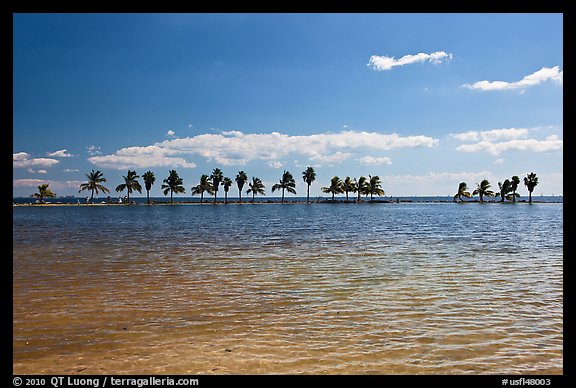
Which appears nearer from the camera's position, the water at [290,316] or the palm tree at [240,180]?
the water at [290,316]

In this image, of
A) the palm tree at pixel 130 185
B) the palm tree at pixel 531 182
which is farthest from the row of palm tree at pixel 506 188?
the palm tree at pixel 130 185

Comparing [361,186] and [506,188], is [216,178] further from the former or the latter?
[506,188]

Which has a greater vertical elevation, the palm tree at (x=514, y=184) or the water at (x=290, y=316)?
the palm tree at (x=514, y=184)

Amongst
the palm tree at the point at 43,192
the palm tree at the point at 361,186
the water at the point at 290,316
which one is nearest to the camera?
the water at the point at 290,316

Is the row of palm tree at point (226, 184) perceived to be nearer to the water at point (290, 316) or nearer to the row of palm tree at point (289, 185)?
the row of palm tree at point (289, 185)

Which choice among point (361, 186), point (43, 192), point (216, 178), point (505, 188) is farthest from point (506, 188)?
point (43, 192)

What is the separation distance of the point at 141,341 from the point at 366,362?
439 centimetres

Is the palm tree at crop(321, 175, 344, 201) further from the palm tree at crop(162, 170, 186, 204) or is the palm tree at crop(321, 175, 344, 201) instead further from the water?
the water

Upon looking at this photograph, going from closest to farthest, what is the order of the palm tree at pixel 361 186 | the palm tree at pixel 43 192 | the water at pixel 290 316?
the water at pixel 290 316 → the palm tree at pixel 43 192 → the palm tree at pixel 361 186

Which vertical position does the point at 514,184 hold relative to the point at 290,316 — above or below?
above
